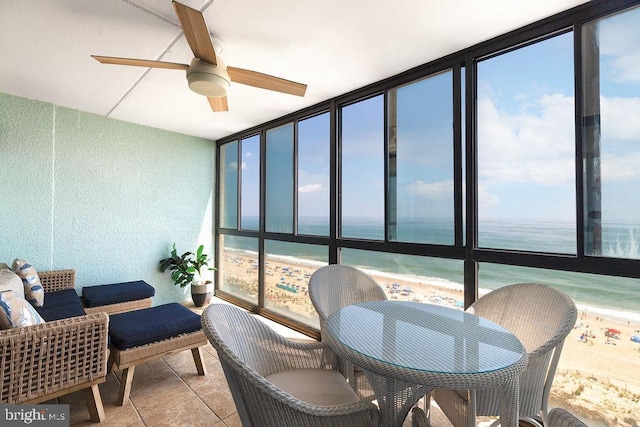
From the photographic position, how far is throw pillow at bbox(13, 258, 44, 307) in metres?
2.55

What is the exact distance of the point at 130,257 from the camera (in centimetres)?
397

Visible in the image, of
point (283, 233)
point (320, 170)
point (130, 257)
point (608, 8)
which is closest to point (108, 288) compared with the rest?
point (130, 257)

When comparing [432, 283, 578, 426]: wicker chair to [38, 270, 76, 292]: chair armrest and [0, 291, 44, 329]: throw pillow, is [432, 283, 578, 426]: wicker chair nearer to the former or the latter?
[0, 291, 44, 329]: throw pillow

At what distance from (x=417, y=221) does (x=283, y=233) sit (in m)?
1.83

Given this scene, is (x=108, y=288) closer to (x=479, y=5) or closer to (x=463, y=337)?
(x=463, y=337)

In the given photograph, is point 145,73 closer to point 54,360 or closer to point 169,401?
point 54,360

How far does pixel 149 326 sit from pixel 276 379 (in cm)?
134

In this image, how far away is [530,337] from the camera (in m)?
1.60

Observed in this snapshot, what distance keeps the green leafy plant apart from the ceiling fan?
2893 mm

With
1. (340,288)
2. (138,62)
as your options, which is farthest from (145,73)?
(340,288)

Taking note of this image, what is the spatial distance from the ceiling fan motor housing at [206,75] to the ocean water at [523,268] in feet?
5.93

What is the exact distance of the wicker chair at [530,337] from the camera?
1370mm

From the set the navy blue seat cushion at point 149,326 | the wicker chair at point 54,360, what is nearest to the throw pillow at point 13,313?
the wicker chair at point 54,360

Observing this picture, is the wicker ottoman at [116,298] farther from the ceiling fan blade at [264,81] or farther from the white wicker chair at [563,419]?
the white wicker chair at [563,419]
